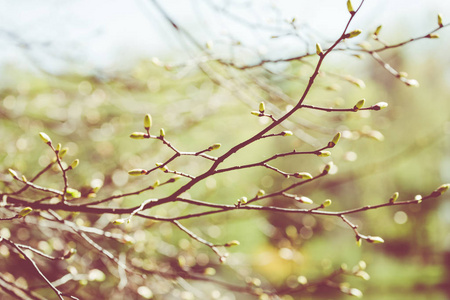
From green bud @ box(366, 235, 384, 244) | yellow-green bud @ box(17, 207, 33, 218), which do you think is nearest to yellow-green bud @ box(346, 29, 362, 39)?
green bud @ box(366, 235, 384, 244)

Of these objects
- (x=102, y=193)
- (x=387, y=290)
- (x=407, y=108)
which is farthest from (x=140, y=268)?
(x=407, y=108)

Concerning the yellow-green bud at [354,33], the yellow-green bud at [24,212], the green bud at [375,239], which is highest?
the yellow-green bud at [354,33]

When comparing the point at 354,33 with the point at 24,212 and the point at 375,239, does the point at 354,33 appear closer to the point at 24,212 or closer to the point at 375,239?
the point at 375,239

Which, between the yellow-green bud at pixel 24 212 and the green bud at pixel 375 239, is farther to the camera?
the green bud at pixel 375 239

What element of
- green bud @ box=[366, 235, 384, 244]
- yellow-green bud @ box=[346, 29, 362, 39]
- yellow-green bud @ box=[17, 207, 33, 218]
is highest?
yellow-green bud @ box=[346, 29, 362, 39]

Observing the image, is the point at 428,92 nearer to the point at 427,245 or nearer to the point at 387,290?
the point at 427,245

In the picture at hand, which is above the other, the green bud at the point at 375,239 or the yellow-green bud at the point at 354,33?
the yellow-green bud at the point at 354,33

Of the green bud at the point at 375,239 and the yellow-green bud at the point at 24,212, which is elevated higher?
the green bud at the point at 375,239

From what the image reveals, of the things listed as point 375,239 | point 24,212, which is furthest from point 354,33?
point 24,212

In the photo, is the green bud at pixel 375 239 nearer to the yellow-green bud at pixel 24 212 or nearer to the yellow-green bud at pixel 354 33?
the yellow-green bud at pixel 354 33

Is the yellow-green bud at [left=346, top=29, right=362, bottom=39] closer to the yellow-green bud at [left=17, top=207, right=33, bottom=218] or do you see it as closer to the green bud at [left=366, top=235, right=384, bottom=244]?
the green bud at [left=366, top=235, right=384, bottom=244]

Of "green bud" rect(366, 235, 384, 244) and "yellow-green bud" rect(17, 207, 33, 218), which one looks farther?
"green bud" rect(366, 235, 384, 244)

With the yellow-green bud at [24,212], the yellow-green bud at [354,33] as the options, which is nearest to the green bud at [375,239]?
the yellow-green bud at [354,33]

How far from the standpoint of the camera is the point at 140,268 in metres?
1.99
